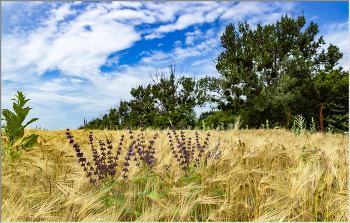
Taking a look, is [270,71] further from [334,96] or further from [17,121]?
[17,121]

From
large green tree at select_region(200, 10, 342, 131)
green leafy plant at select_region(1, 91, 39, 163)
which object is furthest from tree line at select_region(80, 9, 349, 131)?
green leafy plant at select_region(1, 91, 39, 163)

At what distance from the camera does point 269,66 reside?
1797cm

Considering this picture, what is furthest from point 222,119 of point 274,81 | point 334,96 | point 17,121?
point 17,121

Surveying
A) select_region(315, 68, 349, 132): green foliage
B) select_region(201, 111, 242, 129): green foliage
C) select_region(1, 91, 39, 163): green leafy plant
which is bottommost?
select_region(1, 91, 39, 163): green leafy plant

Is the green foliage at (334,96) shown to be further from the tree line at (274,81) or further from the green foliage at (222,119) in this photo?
the green foliage at (222,119)

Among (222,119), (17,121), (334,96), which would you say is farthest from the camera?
(334,96)

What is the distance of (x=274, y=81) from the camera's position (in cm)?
1847

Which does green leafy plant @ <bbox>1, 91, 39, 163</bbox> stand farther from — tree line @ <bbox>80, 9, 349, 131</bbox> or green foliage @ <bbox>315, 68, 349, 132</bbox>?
green foliage @ <bbox>315, 68, 349, 132</bbox>

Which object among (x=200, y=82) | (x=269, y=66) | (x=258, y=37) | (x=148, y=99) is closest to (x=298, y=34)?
(x=258, y=37)

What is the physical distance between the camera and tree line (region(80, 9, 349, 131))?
55.7 feet

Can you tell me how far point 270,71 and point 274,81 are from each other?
925 mm

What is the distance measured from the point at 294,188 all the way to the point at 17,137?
3.76 meters

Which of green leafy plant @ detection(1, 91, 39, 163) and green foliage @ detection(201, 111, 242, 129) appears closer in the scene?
green leafy plant @ detection(1, 91, 39, 163)

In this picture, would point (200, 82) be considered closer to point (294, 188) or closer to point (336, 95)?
point (336, 95)
